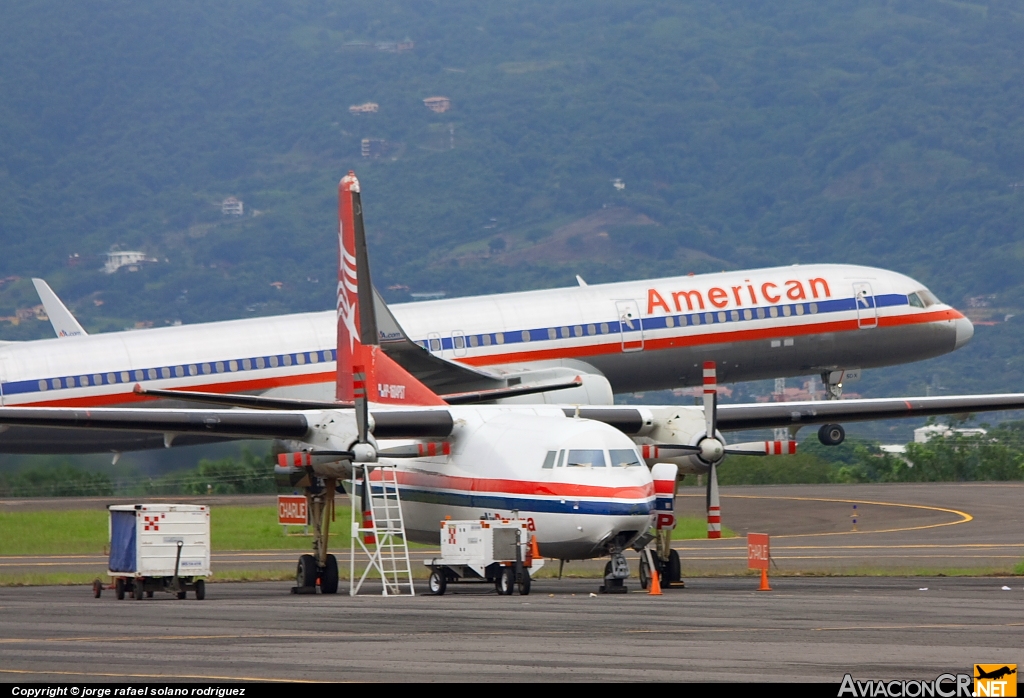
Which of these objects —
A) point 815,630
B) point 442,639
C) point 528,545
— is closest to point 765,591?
point 528,545

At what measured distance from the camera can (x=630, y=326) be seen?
4097 cm

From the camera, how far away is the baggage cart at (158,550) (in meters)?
27.2

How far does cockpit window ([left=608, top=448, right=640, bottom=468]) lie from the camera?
26.5m

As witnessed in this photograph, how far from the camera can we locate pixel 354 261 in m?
33.1

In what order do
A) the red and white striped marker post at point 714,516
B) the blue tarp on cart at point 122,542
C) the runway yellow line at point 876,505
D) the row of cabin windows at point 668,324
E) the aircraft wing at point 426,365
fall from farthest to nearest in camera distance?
the runway yellow line at point 876,505, the row of cabin windows at point 668,324, the aircraft wing at point 426,365, the red and white striped marker post at point 714,516, the blue tarp on cart at point 122,542

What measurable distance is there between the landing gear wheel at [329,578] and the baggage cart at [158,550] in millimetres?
2688

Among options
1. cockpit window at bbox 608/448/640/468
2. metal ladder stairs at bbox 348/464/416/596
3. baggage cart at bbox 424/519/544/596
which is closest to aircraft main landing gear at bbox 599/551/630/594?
baggage cart at bbox 424/519/544/596

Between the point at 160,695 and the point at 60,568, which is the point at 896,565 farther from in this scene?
the point at 160,695

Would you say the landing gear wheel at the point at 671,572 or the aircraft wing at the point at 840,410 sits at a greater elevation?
the aircraft wing at the point at 840,410

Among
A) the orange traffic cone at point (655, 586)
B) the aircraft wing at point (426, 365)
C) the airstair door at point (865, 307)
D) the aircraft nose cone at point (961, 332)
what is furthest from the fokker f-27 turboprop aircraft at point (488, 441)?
the aircraft nose cone at point (961, 332)

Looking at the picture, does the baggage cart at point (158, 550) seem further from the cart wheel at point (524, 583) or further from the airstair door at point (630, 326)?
the airstair door at point (630, 326)

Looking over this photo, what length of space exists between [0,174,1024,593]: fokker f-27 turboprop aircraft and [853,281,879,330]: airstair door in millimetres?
11461

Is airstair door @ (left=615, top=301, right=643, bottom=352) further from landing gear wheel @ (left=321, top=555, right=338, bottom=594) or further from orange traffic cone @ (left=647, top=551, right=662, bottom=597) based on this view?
orange traffic cone @ (left=647, top=551, right=662, bottom=597)

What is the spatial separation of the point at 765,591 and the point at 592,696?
14493mm
